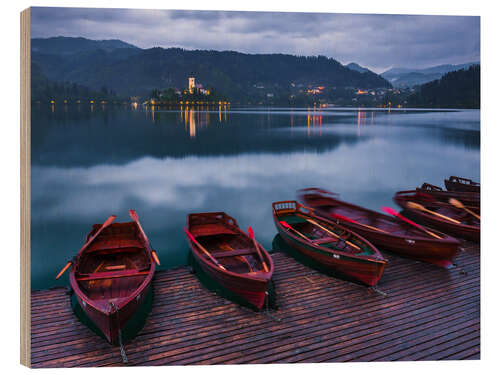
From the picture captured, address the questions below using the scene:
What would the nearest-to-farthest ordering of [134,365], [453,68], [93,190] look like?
[134,365] < [453,68] < [93,190]

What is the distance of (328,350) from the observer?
3.24m

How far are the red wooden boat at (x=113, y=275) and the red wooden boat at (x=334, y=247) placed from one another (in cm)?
204

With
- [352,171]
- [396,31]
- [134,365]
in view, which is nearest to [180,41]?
[396,31]

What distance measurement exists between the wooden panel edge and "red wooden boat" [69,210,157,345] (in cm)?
46

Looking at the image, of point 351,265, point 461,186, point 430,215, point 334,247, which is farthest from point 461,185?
point 351,265

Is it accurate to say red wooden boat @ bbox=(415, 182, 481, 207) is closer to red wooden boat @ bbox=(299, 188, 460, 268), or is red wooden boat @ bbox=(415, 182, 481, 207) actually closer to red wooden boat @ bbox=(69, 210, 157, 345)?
red wooden boat @ bbox=(299, 188, 460, 268)

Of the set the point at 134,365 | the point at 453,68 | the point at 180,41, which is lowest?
the point at 134,365

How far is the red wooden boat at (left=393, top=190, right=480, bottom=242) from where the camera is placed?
5.64 metres

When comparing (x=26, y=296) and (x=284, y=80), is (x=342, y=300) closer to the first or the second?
(x=26, y=296)

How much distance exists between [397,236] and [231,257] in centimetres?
227

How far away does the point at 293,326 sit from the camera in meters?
3.57

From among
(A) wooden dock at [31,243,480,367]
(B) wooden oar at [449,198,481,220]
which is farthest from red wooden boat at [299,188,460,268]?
(B) wooden oar at [449,198,481,220]

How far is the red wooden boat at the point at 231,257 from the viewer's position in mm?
3807
